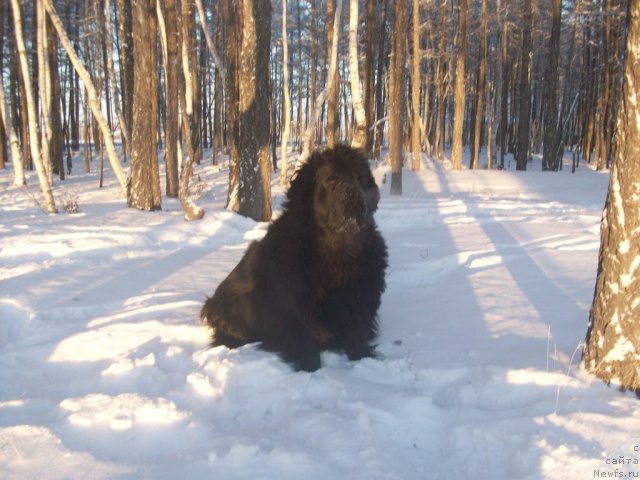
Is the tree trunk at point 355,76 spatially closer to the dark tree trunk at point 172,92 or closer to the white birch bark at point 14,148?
the dark tree trunk at point 172,92

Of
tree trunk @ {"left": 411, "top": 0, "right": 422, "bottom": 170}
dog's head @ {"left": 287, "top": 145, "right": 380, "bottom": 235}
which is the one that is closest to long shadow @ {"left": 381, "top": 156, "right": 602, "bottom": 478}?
dog's head @ {"left": 287, "top": 145, "right": 380, "bottom": 235}

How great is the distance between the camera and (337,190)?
314cm

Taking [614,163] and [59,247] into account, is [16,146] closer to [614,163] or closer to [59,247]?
[59,247]

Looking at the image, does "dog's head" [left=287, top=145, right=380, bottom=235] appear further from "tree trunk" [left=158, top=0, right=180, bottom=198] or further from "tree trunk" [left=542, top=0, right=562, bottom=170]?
"tree trunk" [left=542, top=0, right=562, bottom=170]

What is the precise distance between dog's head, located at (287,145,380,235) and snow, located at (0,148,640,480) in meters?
1.00

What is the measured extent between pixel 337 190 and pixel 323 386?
1.26 meters

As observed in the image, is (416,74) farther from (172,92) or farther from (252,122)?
(252,122)

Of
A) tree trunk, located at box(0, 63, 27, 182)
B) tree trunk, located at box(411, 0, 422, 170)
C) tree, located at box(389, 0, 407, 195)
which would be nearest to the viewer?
tree trunk, located at box(0, 63, 27, 182)

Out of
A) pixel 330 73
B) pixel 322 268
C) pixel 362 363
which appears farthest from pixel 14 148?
pixel 362 363

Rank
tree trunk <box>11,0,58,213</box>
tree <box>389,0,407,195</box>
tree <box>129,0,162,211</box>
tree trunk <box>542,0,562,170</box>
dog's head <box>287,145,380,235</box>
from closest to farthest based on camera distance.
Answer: dog's head <box>287,145,380,235</box>, tree trunk <box>11,0,58,213</box>, tree <box>129,0,162,211</box>, tree <box>389,0,407,195</box>, tree trunk <box>542,0,562,170</box>

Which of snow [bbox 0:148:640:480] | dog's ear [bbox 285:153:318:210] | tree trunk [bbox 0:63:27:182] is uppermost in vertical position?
tree trunk [bbox 0:63:27:182]

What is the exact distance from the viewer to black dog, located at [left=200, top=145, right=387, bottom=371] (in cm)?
320

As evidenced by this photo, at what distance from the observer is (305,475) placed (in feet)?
6.47

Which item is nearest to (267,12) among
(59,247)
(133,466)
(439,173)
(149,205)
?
(149,205)
